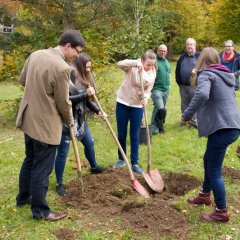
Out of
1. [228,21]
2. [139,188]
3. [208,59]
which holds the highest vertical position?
[208,59]

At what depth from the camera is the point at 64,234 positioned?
4.07m

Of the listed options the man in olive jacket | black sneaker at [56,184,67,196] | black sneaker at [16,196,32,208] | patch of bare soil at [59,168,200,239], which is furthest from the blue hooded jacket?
black sneaker at [16,196,32,208]

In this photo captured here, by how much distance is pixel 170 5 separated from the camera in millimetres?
27609

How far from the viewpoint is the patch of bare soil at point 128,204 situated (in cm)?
422

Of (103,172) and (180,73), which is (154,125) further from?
(103,172)

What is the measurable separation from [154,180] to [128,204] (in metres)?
0.85

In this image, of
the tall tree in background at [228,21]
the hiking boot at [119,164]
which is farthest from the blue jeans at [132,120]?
the tall tree in background at [228,21]

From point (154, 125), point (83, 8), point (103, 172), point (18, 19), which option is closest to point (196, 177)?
point (103, 172)

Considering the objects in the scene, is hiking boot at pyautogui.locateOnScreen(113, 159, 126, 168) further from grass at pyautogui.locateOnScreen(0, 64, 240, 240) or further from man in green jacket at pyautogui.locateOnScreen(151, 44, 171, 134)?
man in green jacket at pyautogui.locateOnScreen(151, 44, 171, 134)

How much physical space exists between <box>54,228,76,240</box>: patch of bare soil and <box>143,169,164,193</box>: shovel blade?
151 cm

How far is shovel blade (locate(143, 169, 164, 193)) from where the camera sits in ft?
17.4

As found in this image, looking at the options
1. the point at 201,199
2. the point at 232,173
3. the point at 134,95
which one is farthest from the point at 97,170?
the point at 232,173

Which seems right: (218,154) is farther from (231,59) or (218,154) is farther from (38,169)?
(231,59)

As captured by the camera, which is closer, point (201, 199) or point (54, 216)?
point (54, 216)
